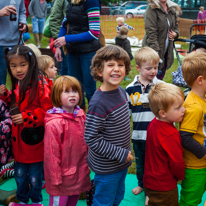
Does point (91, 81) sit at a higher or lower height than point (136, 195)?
higher

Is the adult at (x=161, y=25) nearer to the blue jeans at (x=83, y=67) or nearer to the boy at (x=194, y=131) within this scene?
the blue jeans at (x=83, y=67)

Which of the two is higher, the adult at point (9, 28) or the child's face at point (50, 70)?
the adult at point (9, 28)

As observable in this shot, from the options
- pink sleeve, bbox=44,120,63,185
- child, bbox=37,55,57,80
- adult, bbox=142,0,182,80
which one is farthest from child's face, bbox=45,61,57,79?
adult, bbox=142,0,182,80

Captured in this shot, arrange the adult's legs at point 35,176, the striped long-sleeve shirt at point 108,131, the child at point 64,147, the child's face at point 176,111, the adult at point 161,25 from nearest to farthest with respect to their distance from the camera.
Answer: the striped long-sleeve shirt at point 108,131 < the child's face at point 176,111 < the child at point 64,147 < the adult's legs at point 35,176 < the adult at point 161,25

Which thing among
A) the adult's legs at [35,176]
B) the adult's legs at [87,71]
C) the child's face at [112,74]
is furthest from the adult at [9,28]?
the child's face at [112,74]

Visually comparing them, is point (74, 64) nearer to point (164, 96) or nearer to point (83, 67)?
point (83, 67)

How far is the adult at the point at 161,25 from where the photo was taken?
152 inches

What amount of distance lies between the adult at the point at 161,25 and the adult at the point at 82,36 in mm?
924

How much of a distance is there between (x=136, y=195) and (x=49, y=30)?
3.36 meters

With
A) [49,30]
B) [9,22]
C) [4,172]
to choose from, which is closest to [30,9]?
[49,30]

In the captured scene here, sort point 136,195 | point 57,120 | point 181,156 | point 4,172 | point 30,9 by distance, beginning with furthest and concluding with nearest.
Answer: point 30,9, point 4,172, point 136,195, point 57,120, point 181,156

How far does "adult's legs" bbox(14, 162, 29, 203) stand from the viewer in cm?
242

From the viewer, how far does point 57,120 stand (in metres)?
2.12

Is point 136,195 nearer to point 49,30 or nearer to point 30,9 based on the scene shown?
point 49,30
